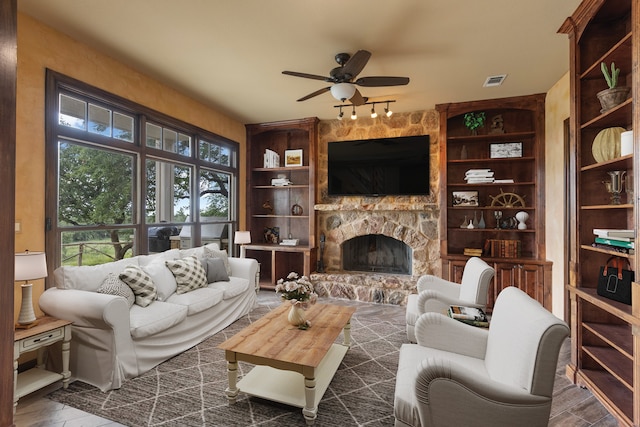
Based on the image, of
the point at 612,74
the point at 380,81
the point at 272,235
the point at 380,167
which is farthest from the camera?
the point at 272,235

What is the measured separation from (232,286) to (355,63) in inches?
109

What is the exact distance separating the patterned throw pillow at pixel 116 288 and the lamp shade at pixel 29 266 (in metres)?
0.49

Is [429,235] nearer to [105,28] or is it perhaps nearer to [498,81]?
[498,81]

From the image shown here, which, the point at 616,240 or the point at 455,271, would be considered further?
the point at 455,271

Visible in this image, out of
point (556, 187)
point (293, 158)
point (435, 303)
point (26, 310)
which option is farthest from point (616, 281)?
point (293, 158)

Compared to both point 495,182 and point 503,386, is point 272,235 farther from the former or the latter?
point 503,386

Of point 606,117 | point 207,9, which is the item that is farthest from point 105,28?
point 606,117

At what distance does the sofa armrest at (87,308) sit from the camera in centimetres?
225

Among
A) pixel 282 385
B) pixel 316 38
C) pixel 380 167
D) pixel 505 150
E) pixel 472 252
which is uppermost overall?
pixel 316 38

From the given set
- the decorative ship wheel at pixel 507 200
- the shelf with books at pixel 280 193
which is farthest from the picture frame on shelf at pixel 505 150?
the shelf with books at pixel 280 193

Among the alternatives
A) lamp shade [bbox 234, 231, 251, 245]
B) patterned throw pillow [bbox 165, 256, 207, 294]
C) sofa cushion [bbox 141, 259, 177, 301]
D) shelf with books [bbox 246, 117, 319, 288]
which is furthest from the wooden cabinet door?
sofa cushion [bbox 141, 259, 177, 301]

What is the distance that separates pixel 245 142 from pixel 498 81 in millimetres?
3984

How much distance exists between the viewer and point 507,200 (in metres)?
4.41

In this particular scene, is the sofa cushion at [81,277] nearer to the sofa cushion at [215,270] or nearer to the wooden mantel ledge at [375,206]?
the sofa cushion at [215,270]
